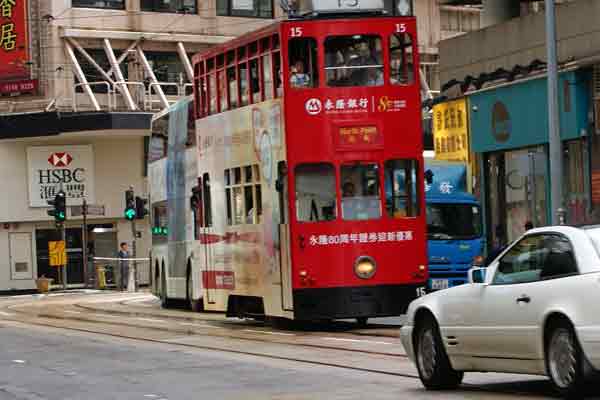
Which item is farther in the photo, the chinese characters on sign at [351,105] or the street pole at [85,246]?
the street pole at [85,246]

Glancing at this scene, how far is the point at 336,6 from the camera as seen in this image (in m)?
25.5

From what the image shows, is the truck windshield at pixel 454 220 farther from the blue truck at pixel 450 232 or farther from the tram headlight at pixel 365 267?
the tram headlight at pixel 365 267

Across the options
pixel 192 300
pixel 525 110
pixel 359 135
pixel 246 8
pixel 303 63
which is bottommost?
pixel 192 300

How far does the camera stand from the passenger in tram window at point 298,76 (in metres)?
25.0

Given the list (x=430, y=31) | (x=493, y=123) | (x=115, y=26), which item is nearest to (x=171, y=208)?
(x=493, y=123)

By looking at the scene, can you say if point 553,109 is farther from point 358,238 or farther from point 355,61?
point 358,238

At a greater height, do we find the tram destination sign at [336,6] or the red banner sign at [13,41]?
the red banner sign at [13,41]

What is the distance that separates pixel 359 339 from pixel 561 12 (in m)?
12.9

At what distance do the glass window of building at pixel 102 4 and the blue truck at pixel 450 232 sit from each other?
31751 millimetres

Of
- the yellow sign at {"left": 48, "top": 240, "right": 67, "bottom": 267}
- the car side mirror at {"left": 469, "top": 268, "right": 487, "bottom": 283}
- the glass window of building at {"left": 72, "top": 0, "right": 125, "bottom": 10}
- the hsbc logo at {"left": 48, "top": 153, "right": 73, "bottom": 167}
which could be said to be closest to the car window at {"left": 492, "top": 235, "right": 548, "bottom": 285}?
the car side mirror at {"left": 469, "top": 268, "right": 487, "bottom": 283}

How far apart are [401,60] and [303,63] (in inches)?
63.2

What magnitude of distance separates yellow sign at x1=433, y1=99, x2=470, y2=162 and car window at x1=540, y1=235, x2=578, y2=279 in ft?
86.1

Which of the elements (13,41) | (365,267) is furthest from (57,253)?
(365,267)

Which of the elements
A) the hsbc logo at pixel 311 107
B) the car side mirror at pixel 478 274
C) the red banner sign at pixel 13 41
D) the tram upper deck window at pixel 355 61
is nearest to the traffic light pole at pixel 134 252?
the red banner sign at pixel 13 41
